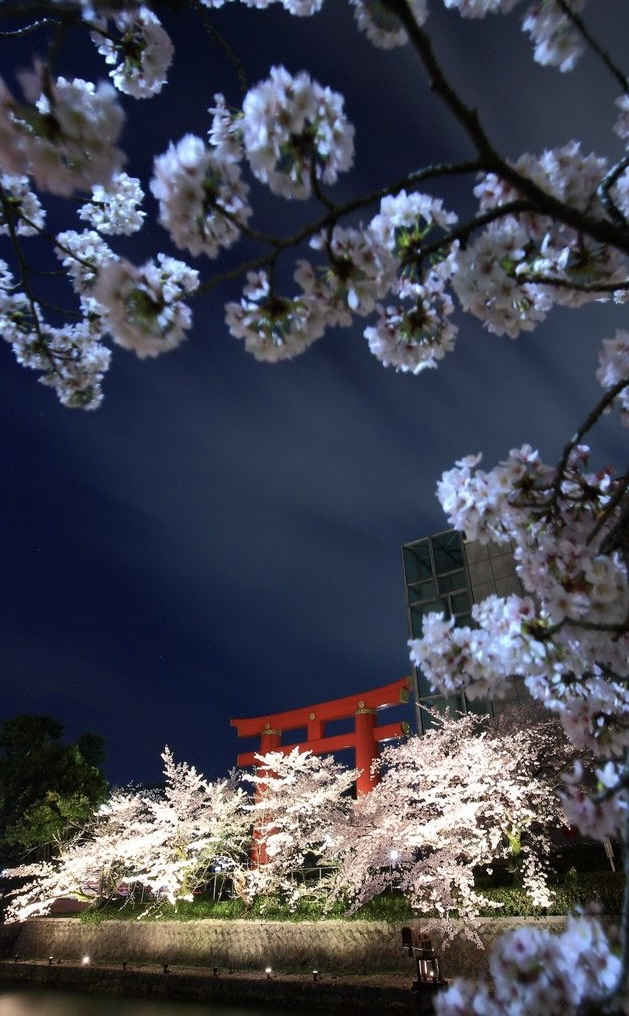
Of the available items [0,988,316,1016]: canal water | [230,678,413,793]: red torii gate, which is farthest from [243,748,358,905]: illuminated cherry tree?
[230,678,413,793]: red torii gate

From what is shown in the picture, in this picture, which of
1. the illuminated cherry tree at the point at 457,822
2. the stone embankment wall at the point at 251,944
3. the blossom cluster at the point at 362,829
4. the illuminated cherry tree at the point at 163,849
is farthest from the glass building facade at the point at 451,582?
the stone embankment wall at the point at 251,944

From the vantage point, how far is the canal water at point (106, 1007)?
34.3 feet

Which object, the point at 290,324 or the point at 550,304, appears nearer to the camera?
the point at 290,324

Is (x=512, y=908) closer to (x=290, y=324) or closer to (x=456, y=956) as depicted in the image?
(x=456, y=956)

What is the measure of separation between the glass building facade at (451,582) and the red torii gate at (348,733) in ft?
3.75

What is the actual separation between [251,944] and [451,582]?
12595mm

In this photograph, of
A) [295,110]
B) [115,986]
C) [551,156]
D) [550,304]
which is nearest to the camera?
[295,110]

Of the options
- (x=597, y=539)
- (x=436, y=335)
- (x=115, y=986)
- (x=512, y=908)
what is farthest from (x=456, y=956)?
(x=436, y=335)

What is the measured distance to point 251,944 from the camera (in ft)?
42.2

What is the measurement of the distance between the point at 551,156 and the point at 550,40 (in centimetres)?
40

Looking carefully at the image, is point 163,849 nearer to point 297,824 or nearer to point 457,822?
point 297,824

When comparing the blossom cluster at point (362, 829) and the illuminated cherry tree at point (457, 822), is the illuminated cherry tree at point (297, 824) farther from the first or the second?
the illuminated cherry tree at point (457, 822)

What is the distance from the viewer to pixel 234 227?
2127mm

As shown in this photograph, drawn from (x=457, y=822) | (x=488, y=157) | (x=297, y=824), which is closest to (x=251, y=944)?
(x=297, y=824)
